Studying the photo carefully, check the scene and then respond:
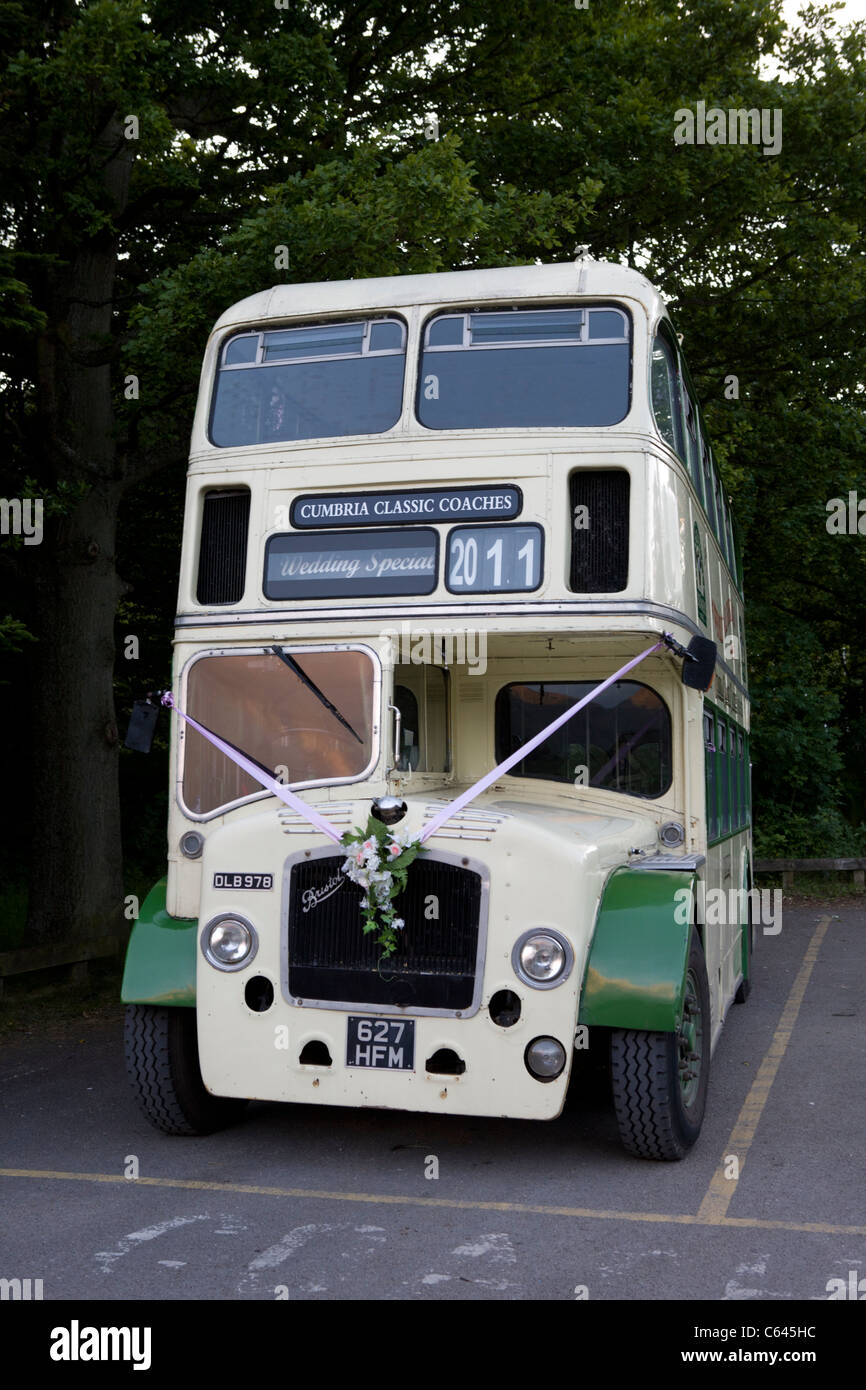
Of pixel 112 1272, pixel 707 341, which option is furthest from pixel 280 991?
pixel 707 341

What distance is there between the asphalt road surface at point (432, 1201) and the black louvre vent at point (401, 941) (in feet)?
2.77

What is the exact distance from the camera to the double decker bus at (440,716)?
5980 mm

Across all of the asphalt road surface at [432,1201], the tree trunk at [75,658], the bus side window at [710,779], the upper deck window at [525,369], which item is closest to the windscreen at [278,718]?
the upper deck window at [525,369]

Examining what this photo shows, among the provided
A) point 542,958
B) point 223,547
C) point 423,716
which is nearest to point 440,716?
point 423,716

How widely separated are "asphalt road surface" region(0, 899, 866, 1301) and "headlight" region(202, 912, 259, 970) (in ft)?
3.14

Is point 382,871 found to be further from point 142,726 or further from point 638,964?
point 142,726

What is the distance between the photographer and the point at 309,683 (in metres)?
6.82

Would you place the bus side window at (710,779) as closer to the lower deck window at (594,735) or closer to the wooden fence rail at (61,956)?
the lower deck window at (594,735)

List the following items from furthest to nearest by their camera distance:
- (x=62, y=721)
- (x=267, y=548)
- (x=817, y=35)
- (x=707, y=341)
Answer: (x=707, y=341), (x=817, y=35), (x=62, y=721), (x=267, y=548)

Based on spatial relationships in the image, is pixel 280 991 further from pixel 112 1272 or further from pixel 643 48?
pixel 643 48

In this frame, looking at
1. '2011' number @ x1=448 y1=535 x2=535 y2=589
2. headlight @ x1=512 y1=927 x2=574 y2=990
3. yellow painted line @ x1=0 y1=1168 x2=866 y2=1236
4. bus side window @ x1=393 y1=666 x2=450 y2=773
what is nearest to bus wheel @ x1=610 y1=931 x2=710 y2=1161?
headlight @ x1=512 y1=927 x2=574 y2=990

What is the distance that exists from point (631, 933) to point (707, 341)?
12.3 m

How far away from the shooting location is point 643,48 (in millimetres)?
13461

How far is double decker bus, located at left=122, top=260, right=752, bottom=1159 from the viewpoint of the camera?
19.6 feet
